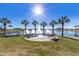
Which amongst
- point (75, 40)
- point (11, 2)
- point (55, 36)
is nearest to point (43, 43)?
point (55, 36)

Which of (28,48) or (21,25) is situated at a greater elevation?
(21,25)

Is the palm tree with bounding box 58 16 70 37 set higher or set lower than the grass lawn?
higher

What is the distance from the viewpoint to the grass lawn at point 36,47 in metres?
3.16

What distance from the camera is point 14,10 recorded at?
10.5 feet

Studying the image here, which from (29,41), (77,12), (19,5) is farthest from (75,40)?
(19,5)

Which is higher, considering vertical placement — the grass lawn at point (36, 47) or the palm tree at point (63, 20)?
the palm tree at point (63, 20)

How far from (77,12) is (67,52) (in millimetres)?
447

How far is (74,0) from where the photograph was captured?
3.12 meters

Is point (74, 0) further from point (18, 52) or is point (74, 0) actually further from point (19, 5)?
point (18, 52)

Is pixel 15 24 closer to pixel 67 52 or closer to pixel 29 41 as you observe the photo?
pixel 29 41

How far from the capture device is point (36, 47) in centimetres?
320

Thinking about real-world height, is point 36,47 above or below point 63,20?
below

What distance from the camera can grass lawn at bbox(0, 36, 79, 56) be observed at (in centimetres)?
316

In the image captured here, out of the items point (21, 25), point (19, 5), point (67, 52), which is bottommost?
point (67, 52)
